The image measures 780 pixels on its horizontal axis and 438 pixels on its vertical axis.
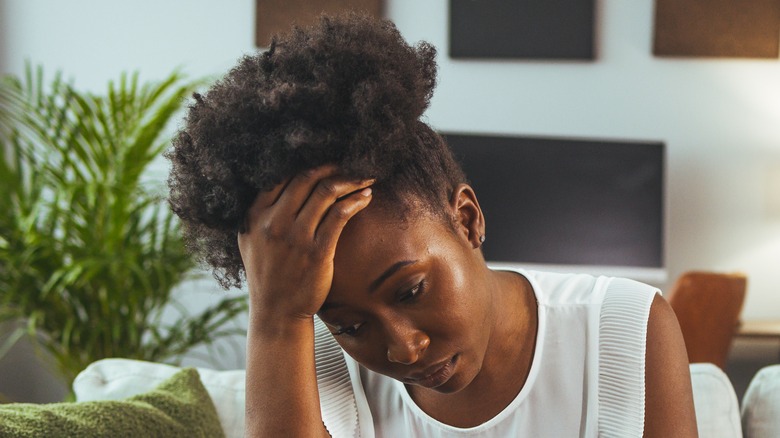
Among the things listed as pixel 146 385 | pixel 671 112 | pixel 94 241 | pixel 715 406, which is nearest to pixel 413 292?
pixel 715 406

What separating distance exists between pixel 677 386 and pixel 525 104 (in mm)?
2832

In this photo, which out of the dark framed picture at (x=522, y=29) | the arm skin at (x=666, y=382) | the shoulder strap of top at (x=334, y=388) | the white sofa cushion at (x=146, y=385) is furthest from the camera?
the dark framed picture at (x=522, y=29)

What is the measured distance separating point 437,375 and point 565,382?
29 centimetres

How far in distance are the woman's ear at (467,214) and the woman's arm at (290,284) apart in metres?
0.17

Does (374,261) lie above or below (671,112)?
above

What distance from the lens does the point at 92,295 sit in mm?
3068

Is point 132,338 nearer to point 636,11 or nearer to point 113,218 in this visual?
point 113,218

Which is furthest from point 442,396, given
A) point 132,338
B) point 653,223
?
point 653,223

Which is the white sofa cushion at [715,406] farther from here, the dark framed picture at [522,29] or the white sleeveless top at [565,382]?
the dark framed picture at [522,29]

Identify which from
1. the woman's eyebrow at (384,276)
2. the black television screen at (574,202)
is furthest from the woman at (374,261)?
the black television screen at (574,202)

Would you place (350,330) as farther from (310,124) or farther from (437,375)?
(310,124)

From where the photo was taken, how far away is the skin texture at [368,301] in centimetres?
95

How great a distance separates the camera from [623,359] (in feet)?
3.85

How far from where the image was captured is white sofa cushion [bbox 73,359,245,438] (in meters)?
1.53
